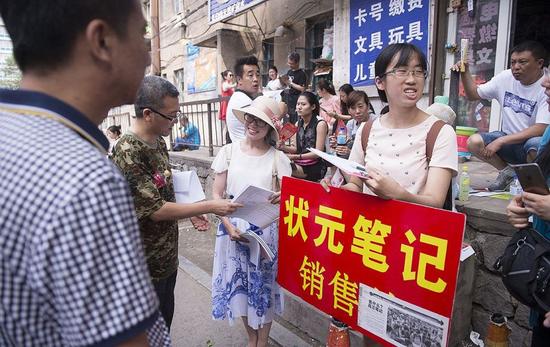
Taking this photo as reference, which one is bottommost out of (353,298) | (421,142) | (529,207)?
(353,298)

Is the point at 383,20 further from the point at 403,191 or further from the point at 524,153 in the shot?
the point at 403,191

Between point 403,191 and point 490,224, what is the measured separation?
4.07 ft

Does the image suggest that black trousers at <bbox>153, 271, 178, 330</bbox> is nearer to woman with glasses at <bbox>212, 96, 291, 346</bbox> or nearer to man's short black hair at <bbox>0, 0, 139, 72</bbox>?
woman with glasses at <bbox>212, 96, 291, 346</bbox>

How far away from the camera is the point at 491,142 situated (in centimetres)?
320

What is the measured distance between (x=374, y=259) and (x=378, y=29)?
4.92m

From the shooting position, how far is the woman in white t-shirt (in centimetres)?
169

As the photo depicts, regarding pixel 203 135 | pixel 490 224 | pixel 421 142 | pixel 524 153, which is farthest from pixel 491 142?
pixel 203 135

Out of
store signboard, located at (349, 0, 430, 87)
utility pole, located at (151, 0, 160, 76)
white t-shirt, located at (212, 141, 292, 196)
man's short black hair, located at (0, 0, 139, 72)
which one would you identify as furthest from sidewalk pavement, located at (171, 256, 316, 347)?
utility pole, located at (151, 0, 160, 76)

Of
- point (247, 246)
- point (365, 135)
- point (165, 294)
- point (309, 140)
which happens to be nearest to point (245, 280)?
point (247, 246)

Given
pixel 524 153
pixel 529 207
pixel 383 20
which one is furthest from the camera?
pixel 383 20

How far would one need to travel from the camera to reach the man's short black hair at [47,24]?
27.7 inches

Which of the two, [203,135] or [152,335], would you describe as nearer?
[152,335]

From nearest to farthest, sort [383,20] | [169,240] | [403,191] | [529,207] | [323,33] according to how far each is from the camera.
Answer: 1. [529,207]
2. [403,191]
3. [169,240]
4. [383,20]
5. [323,33]

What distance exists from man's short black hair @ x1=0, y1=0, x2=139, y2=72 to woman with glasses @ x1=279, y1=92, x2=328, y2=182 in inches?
137
